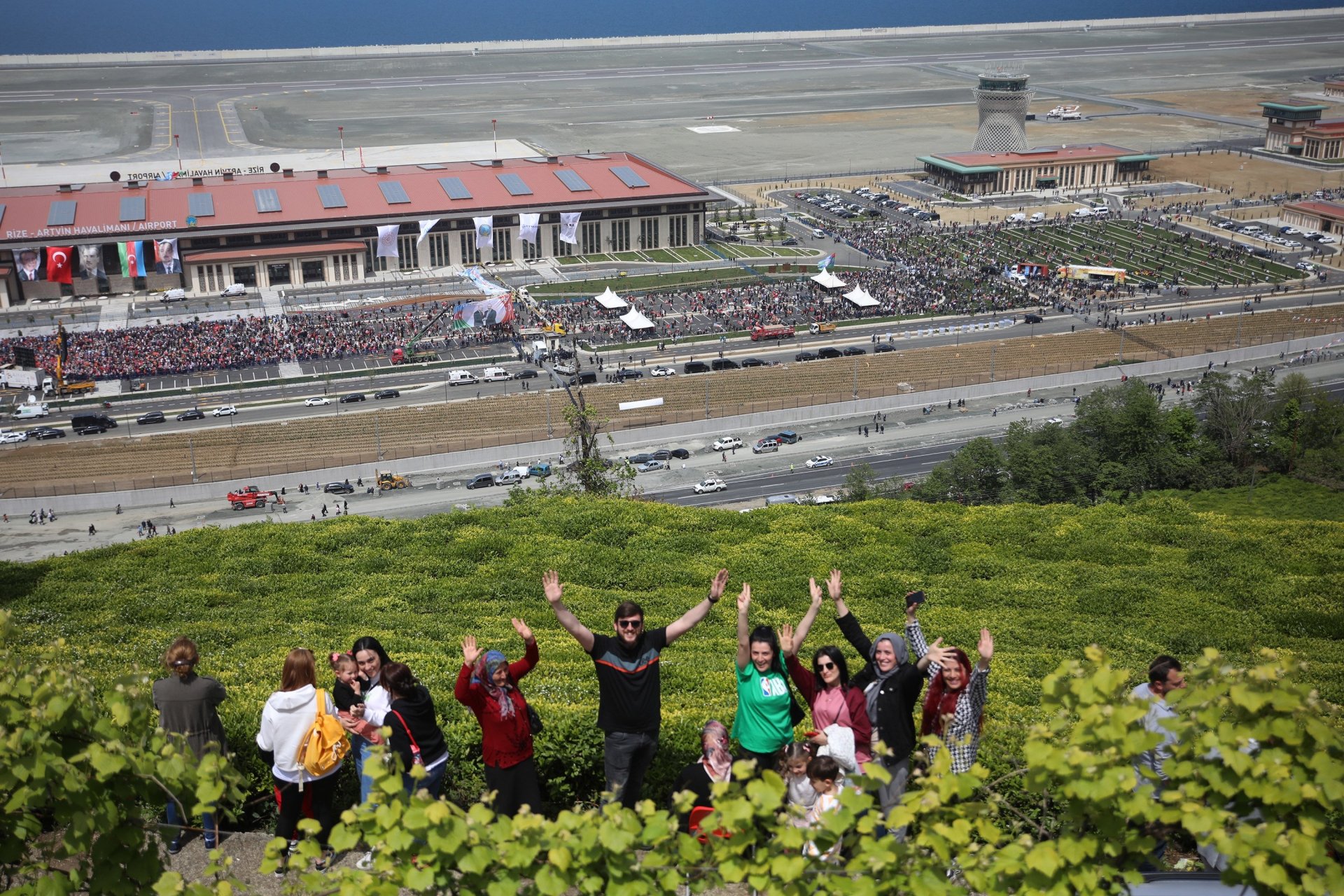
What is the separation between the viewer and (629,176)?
77.6 meters

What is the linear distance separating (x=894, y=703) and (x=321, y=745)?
4.10m

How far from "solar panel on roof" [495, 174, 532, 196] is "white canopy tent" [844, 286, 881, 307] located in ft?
72.6

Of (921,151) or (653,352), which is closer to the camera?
(653,352)

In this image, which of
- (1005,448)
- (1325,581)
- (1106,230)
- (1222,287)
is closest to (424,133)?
(1106,230)

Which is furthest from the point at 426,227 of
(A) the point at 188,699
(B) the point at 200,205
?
(A) the point at 188,699

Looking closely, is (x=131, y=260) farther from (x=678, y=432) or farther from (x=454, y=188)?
(x=678, y=432)

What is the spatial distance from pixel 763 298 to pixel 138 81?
112 meters

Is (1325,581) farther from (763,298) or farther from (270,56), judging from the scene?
(270,56)

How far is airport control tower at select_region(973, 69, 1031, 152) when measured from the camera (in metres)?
98.2

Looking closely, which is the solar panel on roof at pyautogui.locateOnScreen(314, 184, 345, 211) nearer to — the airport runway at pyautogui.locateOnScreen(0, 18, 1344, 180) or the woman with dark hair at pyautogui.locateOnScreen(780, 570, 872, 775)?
the airport runway at pyautogui.locateOnScreen(0, 18, 1344, 180)

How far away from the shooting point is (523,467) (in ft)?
145

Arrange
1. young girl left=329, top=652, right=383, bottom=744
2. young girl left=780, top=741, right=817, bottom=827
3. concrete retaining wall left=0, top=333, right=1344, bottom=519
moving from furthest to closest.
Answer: concrete retaining wall left=0, top=333, right=1344, bottom=519 → young girl left=329, top=652, right=383, bottom=744 → young girl left=780, top=741, right=817, bottom=827

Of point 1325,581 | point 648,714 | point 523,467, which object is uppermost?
point 648,714

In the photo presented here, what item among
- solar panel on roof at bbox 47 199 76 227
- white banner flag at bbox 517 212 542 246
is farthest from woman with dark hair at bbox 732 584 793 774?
solar panel on roof at bbox 47 199 76 227
